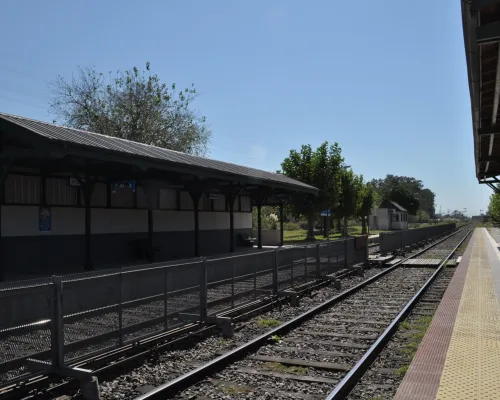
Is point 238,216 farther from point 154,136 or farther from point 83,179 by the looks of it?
point 154,136

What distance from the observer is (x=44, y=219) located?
15.9m

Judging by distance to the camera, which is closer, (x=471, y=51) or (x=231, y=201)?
(x=471, y=51)

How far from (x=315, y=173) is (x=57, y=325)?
36.4 meters

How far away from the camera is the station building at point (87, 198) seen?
Answer: 1244cm

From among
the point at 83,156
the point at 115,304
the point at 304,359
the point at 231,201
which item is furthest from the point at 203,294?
the point at 231,201

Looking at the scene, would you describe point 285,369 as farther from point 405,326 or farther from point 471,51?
point 471,51

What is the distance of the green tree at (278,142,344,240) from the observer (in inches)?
1599

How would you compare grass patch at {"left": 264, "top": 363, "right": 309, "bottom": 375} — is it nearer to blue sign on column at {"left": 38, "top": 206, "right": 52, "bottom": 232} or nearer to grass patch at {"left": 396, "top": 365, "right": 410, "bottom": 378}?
grass patch at {"left": 396, "top": 365, "right": 410, "bottom": 378}

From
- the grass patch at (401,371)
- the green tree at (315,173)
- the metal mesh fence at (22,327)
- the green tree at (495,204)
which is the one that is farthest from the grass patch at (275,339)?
the green tree at (495,204)

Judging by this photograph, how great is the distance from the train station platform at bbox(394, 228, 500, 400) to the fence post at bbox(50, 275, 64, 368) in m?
3.87

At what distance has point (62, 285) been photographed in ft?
Result: 19.5

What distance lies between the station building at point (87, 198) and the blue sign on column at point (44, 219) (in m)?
0.03

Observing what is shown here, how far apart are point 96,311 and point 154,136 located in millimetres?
38325

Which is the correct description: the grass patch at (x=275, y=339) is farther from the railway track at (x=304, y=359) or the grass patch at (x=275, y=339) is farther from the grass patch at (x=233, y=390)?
the grass patch at (x=233, y=390)
